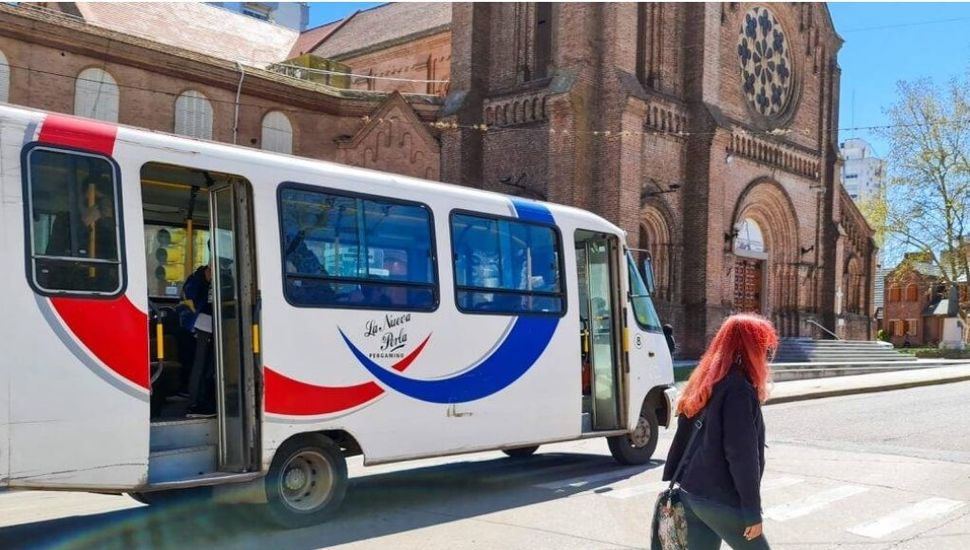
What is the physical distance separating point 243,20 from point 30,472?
39.2 meters

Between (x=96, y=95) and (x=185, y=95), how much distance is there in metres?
2.52

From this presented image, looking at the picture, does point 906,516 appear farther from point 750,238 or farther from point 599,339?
point 750,238

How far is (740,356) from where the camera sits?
401 centimetres

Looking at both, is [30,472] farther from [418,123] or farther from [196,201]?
[418,123]

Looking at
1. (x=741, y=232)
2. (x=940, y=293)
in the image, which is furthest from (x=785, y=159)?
(x=940, y=293)

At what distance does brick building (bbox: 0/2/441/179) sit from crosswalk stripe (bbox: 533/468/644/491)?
19256 mm

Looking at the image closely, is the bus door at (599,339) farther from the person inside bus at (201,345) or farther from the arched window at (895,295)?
the arched window at (895,295)

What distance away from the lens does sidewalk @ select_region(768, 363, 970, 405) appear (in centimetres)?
1970

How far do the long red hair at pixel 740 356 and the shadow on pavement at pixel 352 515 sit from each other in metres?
3.66

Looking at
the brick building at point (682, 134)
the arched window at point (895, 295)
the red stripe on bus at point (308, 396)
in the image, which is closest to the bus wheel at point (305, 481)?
the red stripe on bus at point (308, 396)

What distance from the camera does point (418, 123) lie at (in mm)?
28156

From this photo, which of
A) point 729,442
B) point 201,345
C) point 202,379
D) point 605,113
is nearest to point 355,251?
point 201,345

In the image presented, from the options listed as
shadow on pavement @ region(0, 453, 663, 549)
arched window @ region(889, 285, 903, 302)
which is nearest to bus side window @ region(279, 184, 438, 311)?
shadow on pavement @ region(0, 453, 663, 549)

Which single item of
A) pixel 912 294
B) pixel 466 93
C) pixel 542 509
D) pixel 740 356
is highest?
pixel 466 93
